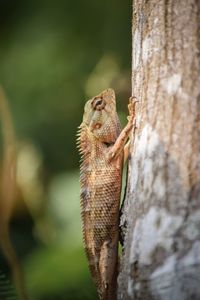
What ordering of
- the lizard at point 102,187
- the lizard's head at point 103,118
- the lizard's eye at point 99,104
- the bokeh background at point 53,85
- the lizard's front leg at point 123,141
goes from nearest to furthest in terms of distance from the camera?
the lizard's front leg at point 123,141
the lizard at point 102,187
the lizard's head at point 103,118
the lizard's eye at point 99,104
the bokeh background at point 53,85

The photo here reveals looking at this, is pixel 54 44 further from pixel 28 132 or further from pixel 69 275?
pixel 69 275

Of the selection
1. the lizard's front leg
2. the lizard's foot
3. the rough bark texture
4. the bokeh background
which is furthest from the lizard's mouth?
the bokeh background

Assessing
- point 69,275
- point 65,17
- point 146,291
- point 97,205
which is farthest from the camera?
point 65,17

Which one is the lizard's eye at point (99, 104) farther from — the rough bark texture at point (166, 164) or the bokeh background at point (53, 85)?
the bokeh background at point (53, 85)

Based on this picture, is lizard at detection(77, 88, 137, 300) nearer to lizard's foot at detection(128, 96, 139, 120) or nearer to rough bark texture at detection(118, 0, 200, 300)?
lizard's foot at detection(128, 96, 139, 120)

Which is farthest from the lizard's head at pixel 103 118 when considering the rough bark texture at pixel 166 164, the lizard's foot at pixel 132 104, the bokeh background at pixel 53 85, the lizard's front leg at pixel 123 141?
the bokeh background at pixel 53 85

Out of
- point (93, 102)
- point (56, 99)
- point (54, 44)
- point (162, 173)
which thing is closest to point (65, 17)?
point (54, 44)
